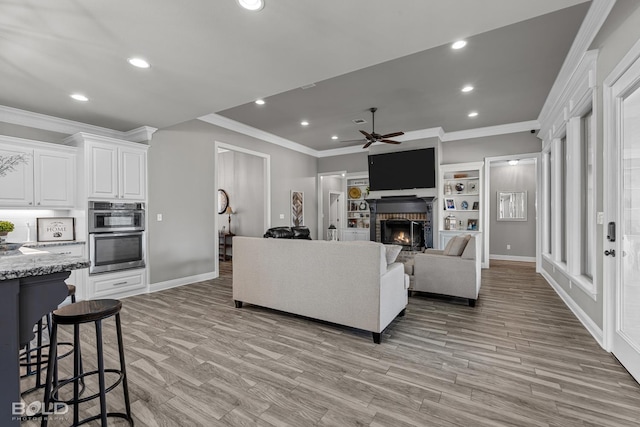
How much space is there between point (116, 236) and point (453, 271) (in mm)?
4724

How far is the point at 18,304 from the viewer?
52.0 inches

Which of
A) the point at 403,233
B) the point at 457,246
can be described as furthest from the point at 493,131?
the point at 457,246

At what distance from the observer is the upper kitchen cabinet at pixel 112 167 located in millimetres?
4062

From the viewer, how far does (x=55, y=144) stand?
3.99 meters

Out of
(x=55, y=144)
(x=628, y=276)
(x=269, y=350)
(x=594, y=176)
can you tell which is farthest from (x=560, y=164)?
(x=55, y=144)

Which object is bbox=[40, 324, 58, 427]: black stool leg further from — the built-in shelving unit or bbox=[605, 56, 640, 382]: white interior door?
the built-in shelving unit

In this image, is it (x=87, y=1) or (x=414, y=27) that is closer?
(x=87, y=1)

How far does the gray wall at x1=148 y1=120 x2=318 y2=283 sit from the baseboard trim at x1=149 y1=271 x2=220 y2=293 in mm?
66

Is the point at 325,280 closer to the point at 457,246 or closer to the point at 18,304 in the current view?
the point at 457,246

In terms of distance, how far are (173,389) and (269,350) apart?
0.80m

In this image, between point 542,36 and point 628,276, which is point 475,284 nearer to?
point 628,276

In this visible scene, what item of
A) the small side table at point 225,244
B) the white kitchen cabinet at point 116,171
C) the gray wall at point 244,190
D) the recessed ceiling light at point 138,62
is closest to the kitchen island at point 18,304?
the recessed ceiling light at point 138,62

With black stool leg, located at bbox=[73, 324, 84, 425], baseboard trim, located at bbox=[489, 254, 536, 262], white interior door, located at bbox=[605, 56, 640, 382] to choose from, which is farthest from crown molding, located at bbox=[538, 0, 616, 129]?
black stool leg, located at bbox=[73, 324, 84, 425]

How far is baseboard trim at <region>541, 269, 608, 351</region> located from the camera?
8.90 ft
